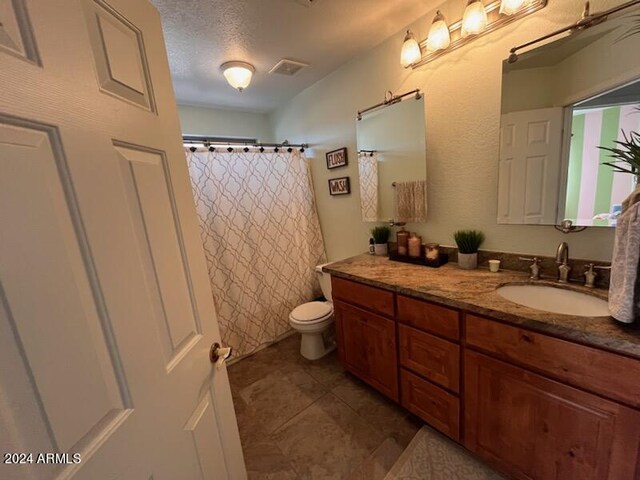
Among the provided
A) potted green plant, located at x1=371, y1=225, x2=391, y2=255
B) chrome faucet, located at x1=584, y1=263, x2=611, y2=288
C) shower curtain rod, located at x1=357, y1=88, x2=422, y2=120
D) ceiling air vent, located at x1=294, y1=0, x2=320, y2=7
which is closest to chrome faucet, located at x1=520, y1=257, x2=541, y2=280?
chrome faucet, located at x1=584, y1=263, x2=611, y2=288

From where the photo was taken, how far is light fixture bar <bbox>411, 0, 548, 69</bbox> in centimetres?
121

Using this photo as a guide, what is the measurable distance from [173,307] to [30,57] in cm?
55

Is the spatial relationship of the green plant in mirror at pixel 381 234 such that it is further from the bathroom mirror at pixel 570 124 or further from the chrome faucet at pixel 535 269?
the chrome faucet at pixel 535 269

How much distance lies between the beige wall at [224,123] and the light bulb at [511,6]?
7.36 feet

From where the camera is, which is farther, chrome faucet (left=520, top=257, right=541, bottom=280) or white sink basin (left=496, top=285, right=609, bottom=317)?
chrome faucet (left=520, top=257, right=541, bottom=280)

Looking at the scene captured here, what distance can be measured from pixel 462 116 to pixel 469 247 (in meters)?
0.75

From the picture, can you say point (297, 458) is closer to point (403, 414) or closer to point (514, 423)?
point (403, 414)

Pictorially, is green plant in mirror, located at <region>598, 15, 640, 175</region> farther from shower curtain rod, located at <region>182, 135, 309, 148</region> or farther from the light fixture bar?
shower curtain rod, located at <region>182, 135, 309, 148</region>

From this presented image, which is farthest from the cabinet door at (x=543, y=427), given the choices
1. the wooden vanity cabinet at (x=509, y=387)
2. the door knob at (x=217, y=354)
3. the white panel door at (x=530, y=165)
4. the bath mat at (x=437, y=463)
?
the door knob at (x=217, y=354)

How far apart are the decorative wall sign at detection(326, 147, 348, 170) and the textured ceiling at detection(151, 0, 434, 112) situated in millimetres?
618

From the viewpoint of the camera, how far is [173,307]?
0.71 metres

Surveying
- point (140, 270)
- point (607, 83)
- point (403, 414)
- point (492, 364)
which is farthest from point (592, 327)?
point (140, 270)

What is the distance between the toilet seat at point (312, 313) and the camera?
206 cm

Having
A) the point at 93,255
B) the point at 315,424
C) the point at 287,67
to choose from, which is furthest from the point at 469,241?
the point at 287,67
